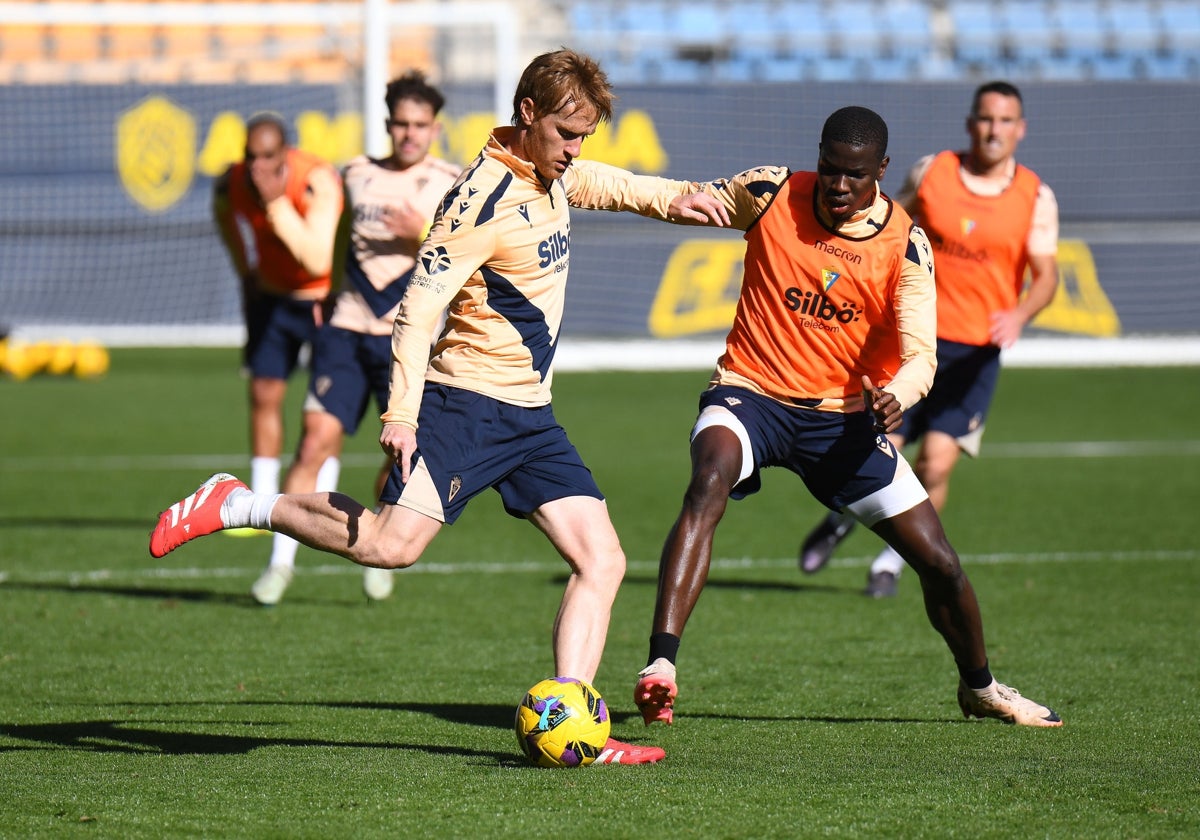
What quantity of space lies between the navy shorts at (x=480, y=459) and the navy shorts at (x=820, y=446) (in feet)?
2.11

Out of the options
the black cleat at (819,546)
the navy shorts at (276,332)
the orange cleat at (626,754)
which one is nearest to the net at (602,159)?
the navy shorts at (276,332)

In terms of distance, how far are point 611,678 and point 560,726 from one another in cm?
172

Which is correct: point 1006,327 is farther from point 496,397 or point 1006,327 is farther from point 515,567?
point 496,397

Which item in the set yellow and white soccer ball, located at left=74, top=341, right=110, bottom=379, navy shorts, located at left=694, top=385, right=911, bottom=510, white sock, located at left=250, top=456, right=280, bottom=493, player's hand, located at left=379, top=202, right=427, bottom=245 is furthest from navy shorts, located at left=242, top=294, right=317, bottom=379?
yellow and white soccer ball, located at left=74, top=341, right=110, bottom=379

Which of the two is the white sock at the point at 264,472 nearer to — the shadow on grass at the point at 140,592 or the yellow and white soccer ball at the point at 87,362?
the shadow on grass at the point at 140,592

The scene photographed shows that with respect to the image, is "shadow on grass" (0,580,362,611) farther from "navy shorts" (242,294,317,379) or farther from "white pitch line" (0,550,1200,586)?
"navy shorts" (242,294,317,379)

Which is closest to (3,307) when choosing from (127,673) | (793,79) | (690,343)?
(690,343)

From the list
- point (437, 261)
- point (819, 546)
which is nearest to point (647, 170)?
point (819, 546)

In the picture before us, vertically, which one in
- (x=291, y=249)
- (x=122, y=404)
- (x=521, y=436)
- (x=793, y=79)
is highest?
(x=793, y=79)

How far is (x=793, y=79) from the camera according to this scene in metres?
25.9

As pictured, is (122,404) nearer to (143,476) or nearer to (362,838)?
(143,476)

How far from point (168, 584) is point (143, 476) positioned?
437cm

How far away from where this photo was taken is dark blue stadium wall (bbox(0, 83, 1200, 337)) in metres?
24.6

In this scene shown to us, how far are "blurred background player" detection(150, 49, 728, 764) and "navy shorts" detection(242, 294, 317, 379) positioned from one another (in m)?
3.69
